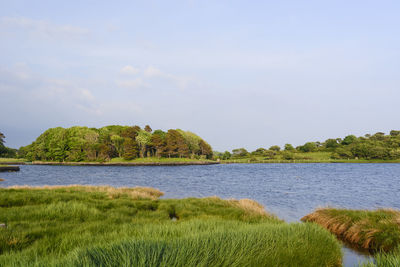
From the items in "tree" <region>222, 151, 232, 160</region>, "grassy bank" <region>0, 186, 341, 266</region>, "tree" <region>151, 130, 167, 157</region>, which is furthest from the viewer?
"tree" <region>222, 151, 232, 160</region>

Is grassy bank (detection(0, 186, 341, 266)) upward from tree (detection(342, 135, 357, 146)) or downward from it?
downward

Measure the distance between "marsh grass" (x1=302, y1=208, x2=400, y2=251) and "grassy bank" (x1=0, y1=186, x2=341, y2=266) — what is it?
357cm

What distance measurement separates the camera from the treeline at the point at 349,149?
112 meters

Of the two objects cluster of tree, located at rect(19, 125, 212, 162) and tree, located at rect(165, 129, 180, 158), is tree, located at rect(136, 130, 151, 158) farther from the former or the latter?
tree, located at rect(165, 129, 180, 158)

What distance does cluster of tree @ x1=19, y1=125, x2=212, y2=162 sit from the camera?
335 ft

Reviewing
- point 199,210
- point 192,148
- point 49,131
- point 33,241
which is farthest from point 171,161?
point 33,241

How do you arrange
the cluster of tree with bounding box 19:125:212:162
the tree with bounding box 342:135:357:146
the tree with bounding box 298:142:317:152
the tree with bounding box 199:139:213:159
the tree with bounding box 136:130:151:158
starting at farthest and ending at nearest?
the tree with bounding box 298:142:317:152, the tree with bounding box 342:135:357:146, the tree with bounding box 199:139:213:159, the tree with bounding box 136:130:151:158, the cluster of tree with bounding box 19:125:212:162

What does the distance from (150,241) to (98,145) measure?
10689 centimetres

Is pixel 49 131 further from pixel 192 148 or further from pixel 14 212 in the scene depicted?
pixel 14 212

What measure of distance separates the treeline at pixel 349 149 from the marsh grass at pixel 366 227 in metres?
123

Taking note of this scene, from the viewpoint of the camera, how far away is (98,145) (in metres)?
102

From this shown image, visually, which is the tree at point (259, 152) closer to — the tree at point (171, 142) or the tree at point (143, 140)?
the tree at point (171, 142)

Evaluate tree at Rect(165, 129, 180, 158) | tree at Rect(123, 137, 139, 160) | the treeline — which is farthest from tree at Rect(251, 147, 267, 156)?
tree at Rect(123, 137, 139, 160)

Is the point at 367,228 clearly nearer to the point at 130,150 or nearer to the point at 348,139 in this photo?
the point at 130,150
